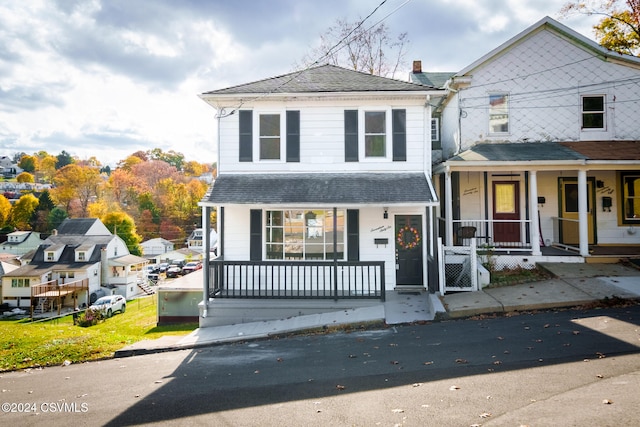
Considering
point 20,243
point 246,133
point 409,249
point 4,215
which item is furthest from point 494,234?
point 4,215

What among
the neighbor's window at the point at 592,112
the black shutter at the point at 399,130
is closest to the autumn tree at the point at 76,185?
the black shutter at the point at 399,130

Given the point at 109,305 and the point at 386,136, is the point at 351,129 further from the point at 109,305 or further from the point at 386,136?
the point at 109,305

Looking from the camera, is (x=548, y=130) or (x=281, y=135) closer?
(x=281, y=135)

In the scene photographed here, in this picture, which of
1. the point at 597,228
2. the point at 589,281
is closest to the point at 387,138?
the point at 589,281

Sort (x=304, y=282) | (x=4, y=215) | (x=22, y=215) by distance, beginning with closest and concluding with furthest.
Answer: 1. (x=304, y=282)
2. (x=22, y=215)
3. (x=4, y=215)

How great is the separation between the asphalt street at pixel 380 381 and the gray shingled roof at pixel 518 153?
5.19 meters

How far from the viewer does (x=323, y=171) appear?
38.3ft

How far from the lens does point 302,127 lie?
38.2 feet

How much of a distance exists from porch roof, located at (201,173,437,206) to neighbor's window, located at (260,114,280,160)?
75 centimetres

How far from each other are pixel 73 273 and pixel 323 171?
38884 mm

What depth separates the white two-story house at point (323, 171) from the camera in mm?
11195

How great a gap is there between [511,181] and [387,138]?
516cm

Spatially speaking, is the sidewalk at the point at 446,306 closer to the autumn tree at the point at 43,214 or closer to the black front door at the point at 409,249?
the black front door at the point at 409,249

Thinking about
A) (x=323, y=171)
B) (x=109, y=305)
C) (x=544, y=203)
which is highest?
(x=323, y=171)
